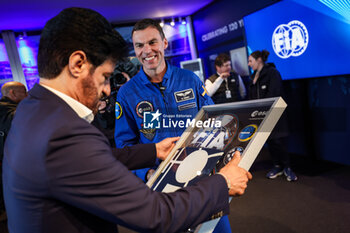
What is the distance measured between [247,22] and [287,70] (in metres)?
1.06

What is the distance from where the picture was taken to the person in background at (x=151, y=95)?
5.00ft

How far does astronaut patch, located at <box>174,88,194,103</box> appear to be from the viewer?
5.04ft

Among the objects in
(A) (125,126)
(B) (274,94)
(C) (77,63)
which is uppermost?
(C) (77,63)

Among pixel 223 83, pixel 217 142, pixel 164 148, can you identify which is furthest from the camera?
pixel 223 83

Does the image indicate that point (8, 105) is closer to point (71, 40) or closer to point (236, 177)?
point (71, 40)

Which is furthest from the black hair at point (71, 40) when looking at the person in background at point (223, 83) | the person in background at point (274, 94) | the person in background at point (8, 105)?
the person in background at point (223, 83)

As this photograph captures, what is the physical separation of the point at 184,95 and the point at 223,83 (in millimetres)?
2992

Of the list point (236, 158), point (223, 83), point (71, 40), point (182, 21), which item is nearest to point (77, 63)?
point (71, 40)

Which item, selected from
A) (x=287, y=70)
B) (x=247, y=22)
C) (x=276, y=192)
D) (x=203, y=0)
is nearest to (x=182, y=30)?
(x=203, y=0)

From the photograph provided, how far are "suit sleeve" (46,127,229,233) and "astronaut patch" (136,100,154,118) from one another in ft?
2.73

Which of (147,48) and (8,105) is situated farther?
(8,105)

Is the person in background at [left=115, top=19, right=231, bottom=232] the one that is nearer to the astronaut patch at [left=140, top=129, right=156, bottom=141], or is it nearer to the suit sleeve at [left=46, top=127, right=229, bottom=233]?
the astronaut patch at [left=140, top=129, right=156, bottom=141]

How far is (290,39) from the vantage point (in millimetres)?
3580

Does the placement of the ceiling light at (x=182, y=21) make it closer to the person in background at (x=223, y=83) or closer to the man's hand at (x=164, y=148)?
the person in background at (x=223, y=83)
